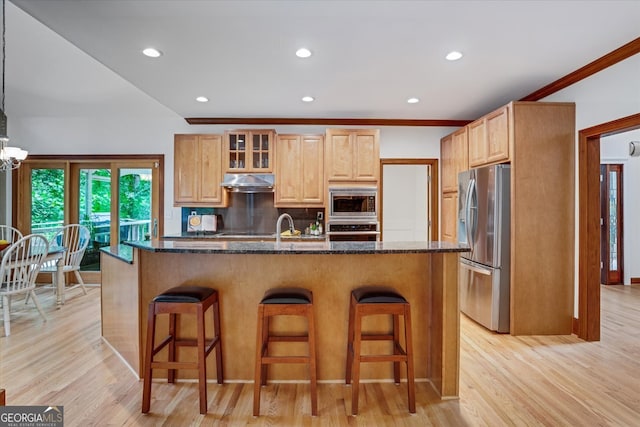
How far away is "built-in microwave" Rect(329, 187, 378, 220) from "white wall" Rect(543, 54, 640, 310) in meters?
2.18

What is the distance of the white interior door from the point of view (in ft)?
20.2

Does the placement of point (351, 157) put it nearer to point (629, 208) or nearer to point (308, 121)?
point (308, 121)

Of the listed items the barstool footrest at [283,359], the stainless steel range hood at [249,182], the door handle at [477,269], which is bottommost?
the barstool footrest at [283,359]

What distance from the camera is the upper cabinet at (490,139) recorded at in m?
3.39

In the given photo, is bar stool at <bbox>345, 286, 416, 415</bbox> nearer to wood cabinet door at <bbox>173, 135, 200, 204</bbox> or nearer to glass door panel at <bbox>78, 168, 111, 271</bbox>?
wood cabinet door at <bbox>173, 135, 200, 204</bbox>

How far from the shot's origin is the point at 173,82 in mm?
3391

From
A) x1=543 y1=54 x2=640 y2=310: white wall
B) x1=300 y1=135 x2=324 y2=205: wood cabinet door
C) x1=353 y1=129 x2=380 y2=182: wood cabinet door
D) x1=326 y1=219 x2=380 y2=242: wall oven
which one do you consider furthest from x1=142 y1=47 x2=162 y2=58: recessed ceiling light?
x1=543 y1=54 x2=640 y2=310: white wall

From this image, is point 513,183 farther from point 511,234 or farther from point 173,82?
point 173,82

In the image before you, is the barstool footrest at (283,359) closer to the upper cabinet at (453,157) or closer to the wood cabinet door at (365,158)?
the wood cabinet door at (365,158)

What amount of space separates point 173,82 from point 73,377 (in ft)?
8.97

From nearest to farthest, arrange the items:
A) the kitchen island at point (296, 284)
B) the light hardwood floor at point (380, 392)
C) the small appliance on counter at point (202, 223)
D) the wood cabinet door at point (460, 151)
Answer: the light hardwood floor at point (380, 392) < the kitchen island at point (296, 284) < the wood cabinet door at point (460, 151) < the small appliance on counter at point (202, 223)

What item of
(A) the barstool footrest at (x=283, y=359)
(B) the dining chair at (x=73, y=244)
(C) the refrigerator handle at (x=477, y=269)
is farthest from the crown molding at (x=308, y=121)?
(A) the barstool footrest at (x=283, y=359)

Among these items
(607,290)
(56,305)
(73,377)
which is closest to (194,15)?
(73,377)

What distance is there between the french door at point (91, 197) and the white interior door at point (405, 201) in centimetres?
396
